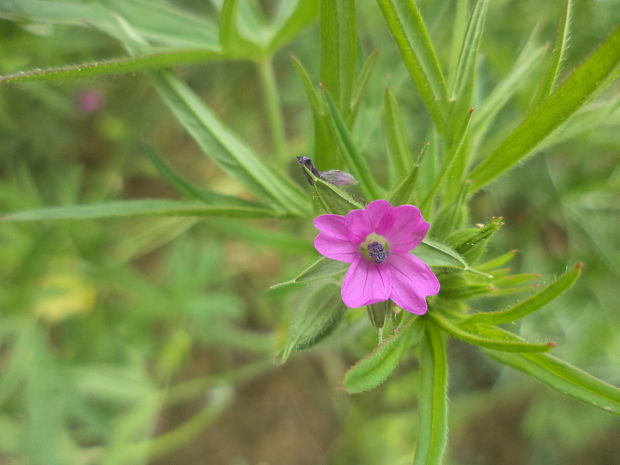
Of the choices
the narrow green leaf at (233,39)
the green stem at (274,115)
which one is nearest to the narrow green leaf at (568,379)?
the green stem at (274,115)

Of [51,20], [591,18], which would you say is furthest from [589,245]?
[51,20]

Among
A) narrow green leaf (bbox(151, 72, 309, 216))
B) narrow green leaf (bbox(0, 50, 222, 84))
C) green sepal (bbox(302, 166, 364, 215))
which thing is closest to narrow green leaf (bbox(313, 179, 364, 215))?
green sepal (bbox(302, 166, 364, 215))

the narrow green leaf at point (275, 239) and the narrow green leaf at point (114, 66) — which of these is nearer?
the narrow green leaf at point (114, 66)

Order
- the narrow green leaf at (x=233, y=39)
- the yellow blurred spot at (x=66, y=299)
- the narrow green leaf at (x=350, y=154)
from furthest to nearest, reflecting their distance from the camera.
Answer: the yellow blurred spot at (x=66, y=299), the narrow green leaf at (x=233, y=39), the narrow green leaf at (x=350, y=154)

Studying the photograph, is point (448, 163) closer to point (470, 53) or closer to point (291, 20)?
point (470, 53)

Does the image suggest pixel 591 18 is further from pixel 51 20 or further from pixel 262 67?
pixel 51 20

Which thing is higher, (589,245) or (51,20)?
(51,20)

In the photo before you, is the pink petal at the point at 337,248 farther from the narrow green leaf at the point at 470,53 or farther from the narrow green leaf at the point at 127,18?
the narrow green leaf at the point at 127,18
